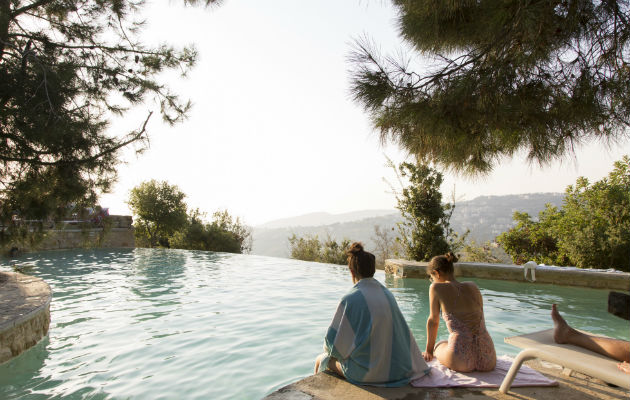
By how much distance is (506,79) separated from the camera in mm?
3146

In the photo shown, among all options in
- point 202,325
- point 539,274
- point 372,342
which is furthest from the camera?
point 539,274

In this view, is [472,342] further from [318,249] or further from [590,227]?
[318,249]

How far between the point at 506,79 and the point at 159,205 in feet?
53.1

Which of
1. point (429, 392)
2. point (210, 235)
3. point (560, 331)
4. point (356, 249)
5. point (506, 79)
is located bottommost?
point (429, 392)

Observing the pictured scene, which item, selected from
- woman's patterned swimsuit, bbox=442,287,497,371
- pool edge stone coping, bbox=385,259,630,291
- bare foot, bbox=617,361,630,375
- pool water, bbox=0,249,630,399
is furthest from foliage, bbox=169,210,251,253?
bare foot, bbox=617,361,630,375

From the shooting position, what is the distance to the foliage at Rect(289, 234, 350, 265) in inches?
→ 526

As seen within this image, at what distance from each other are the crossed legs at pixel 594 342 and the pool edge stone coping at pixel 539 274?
15.2 ft

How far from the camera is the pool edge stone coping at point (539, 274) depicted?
7.44m

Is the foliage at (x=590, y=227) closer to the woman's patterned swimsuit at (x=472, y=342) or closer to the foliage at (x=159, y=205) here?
the woman's patterned swimsuit at (x=472, y=342)

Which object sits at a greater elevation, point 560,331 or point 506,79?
point 506,79

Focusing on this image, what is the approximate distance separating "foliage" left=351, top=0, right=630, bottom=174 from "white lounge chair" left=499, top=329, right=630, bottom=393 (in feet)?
5.63

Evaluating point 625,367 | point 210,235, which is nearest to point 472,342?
point 625,367

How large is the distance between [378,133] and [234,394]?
9.27 ft

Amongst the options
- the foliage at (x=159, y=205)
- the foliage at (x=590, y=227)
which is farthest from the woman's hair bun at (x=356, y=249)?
the foliage at (x=159, y=205)
